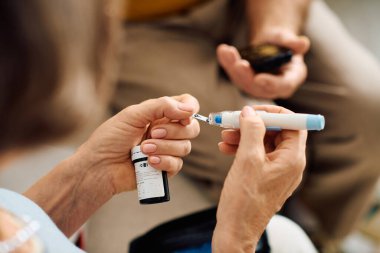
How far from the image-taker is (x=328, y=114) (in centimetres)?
87

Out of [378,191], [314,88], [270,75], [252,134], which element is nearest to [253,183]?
[252,134]

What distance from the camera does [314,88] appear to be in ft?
2.85

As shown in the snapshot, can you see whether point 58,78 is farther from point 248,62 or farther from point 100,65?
point 248,62

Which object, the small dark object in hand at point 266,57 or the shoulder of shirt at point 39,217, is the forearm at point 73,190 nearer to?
the shoulder of shirt at point 39,217

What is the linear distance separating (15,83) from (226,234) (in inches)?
9.6

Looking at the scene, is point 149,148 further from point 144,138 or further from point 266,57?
point 266,57

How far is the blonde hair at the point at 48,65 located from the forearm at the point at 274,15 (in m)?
0.37

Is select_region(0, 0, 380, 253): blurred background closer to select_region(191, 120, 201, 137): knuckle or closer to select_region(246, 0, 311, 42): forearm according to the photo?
select_region(191, 120, 201, 137): knuckle

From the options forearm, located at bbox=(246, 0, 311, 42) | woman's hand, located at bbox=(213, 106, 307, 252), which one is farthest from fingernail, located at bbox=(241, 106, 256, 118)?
forearm, located at bbox=(246, 0, 311, 42)

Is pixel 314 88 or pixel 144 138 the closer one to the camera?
pixel 144 138

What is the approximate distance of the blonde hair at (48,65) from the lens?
1.24 feet

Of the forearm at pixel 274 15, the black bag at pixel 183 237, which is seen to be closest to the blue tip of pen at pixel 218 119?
the black bag at pixel 183 237

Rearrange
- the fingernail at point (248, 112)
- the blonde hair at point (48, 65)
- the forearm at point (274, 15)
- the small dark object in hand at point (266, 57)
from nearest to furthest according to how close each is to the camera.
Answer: the blonde hair at point (48, 65), the fingernail at point (248, 112), the small dark object in hand at point (266, 57), the forearm at point (274, 15)

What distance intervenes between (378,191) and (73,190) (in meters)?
0.75
